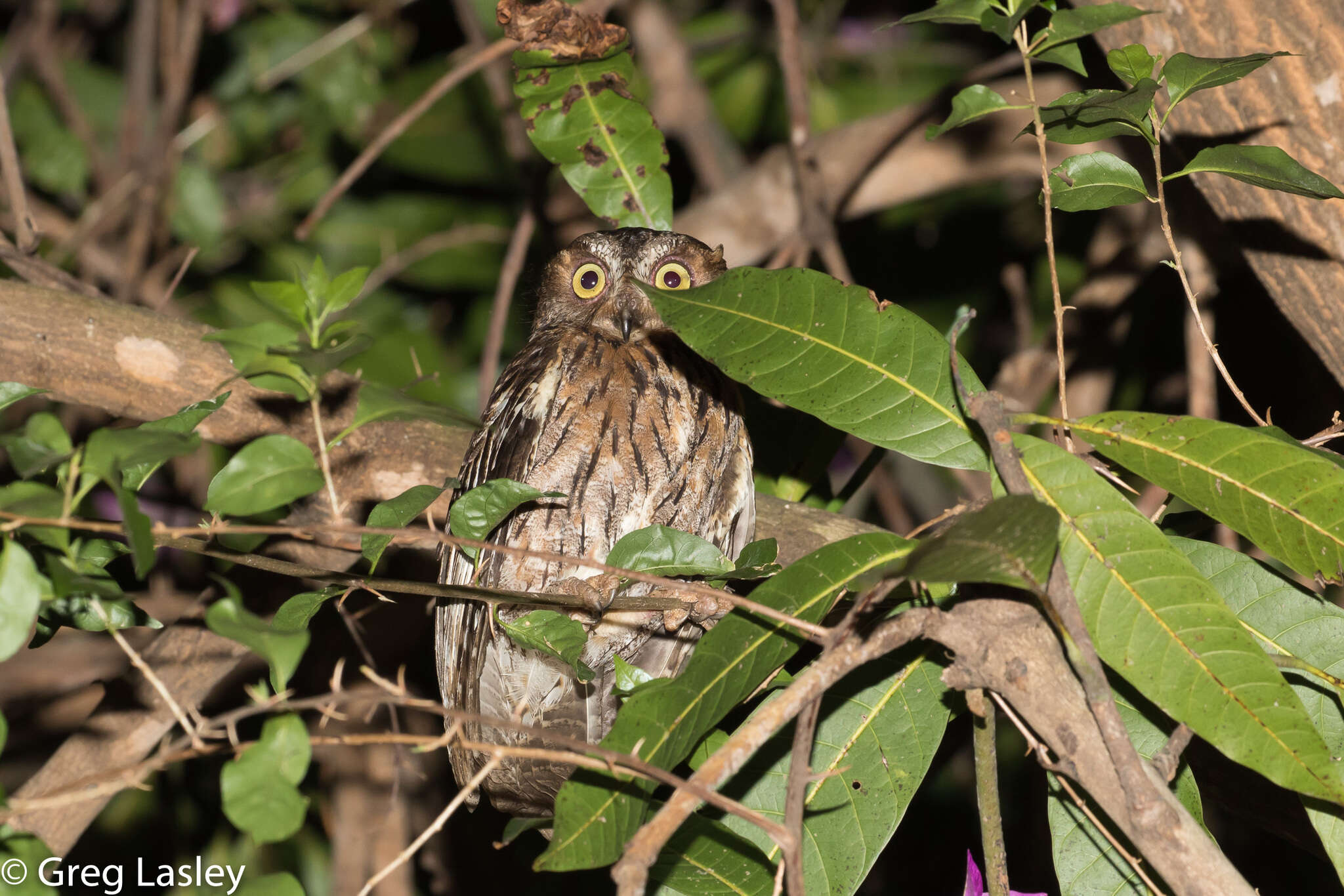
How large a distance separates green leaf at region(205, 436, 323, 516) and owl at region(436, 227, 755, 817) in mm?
823

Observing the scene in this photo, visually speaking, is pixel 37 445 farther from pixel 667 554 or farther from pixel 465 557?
pixel 465 557

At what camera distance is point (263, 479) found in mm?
966

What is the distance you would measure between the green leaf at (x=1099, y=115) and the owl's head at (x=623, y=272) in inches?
36.8

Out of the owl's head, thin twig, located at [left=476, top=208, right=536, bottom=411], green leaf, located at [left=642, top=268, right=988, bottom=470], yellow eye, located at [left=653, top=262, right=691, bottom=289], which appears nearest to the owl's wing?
the owl's head

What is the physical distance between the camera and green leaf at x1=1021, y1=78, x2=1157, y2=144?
1.09m

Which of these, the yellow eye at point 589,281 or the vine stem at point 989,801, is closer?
the vine stem at point 989,801

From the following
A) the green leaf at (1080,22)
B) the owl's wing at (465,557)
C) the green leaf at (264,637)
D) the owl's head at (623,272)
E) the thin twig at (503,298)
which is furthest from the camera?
the thin twig at (503,298)

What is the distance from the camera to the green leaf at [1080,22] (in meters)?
1.16

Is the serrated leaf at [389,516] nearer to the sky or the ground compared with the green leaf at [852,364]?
nearer to the ground

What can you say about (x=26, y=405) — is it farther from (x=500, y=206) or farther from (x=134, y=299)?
(x=500, y=206)

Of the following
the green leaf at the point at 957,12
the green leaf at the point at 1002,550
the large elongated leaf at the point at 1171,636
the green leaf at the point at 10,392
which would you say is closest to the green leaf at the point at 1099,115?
the green leaf at the point at 957,12

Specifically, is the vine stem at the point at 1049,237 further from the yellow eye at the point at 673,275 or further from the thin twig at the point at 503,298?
the thin twig at the point at 503,298

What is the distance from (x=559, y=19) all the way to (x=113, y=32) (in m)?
3.15

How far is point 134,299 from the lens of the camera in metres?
3.09
